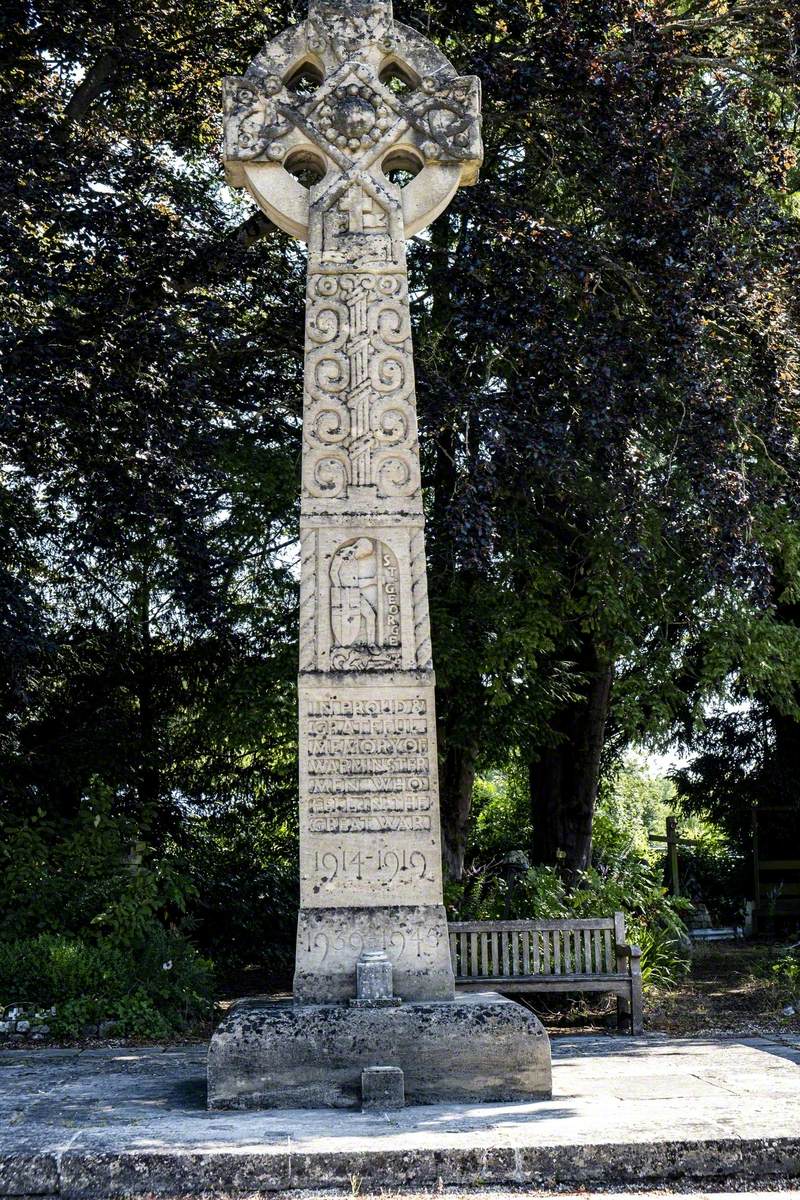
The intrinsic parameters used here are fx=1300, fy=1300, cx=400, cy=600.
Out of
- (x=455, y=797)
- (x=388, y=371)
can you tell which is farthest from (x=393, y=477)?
(x=455, y=797)

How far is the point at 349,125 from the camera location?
716cm

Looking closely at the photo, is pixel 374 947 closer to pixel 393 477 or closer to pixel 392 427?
pixel 393 477

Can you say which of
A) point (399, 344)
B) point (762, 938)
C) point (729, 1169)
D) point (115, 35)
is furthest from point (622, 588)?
point (762, 938)

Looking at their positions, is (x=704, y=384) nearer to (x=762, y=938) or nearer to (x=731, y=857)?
(x=762, y=938)

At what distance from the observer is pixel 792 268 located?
10.6 m

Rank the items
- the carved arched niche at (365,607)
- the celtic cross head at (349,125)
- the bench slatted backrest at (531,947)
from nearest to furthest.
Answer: the carved arched niche at (365,607) → the celtic cross head at (349,125) → the bench slatted backrest at (531,947)

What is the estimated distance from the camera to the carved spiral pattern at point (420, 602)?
258 inches

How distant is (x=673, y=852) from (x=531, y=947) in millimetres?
9425

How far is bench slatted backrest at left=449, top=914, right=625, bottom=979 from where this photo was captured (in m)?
9.96

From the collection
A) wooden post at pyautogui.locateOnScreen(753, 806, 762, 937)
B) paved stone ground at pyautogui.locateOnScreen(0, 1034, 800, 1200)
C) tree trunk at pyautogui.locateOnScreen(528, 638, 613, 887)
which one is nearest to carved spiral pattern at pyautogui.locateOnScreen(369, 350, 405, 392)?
paved stone ground at pyautogui.locateOnScreen(0, 1034, 800, 1200)

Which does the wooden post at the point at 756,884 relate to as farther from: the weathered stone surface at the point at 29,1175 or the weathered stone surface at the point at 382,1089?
the weathered stone surface at the point at 29,1175

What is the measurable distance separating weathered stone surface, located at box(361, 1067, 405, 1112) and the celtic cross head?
429 cm

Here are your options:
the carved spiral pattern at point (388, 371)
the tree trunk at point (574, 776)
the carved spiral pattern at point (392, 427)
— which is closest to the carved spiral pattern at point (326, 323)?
the carved spiral pattern at point (388, 371)

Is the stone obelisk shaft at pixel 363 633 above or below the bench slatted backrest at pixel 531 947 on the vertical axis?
above
